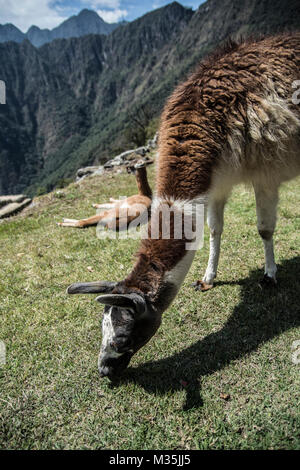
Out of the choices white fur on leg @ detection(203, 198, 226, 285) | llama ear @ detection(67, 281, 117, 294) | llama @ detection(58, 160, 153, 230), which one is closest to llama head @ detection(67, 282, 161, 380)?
llama ear @ detection(67, 281, 117, 294)

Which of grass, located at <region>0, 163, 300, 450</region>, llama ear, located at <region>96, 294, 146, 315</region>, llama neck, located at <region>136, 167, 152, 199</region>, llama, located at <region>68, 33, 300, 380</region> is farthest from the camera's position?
llama neck, located at <region>136, 167, 152, 199</region>

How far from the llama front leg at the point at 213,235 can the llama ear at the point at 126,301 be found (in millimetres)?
1970

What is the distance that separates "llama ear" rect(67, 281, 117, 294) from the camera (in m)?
2.96

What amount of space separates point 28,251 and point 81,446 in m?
4.69

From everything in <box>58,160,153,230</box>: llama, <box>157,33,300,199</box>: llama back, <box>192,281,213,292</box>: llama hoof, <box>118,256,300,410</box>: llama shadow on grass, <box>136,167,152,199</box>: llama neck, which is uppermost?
<box>157,33,300,199</box>: llama back

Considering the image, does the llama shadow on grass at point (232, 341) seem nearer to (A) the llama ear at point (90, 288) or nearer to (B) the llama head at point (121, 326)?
(B) the llama head at point (121, 326)

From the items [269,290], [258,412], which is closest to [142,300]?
[258,412]

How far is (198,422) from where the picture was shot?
2.83 m

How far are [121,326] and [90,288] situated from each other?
467mm

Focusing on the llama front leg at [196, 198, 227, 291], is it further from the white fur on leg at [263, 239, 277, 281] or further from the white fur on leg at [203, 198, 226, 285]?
the white fur on leg at [263, 239, 277, 281]

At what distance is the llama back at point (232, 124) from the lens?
3.27 metres

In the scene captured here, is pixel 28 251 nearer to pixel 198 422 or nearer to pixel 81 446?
pixel 81 446

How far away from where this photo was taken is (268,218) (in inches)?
164

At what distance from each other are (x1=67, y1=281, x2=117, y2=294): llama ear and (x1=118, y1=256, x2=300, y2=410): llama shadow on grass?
1.05 metres
